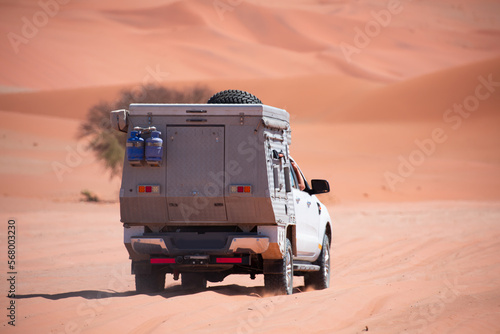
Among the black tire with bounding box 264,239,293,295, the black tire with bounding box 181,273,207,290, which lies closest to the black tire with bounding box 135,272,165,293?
the black tire with bounding box 181,273,207,290

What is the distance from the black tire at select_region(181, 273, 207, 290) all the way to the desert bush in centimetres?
2449

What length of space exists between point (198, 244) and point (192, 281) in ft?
5.98

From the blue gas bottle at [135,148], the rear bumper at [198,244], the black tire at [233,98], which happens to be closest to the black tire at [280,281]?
the rear bumper at [198,244]

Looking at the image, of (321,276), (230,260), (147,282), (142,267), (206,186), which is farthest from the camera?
(321,276)

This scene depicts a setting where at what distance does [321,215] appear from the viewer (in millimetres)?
12625

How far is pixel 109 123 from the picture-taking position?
124 feet

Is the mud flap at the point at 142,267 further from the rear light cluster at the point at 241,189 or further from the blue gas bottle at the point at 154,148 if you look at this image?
the rear light cluster at the point at 241,189

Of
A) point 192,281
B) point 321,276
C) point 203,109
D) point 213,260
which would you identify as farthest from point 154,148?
point 321,276

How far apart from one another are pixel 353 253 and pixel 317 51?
387 ft

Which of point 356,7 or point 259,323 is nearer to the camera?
point 259,323

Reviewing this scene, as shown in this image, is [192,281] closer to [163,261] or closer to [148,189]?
Result: [163,261]

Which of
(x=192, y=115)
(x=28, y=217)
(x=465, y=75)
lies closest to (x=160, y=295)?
(x=192, y=115)

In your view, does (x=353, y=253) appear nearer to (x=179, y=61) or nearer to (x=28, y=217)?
(x=28, y=217)

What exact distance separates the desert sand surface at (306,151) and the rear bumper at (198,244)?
1.89 feet
